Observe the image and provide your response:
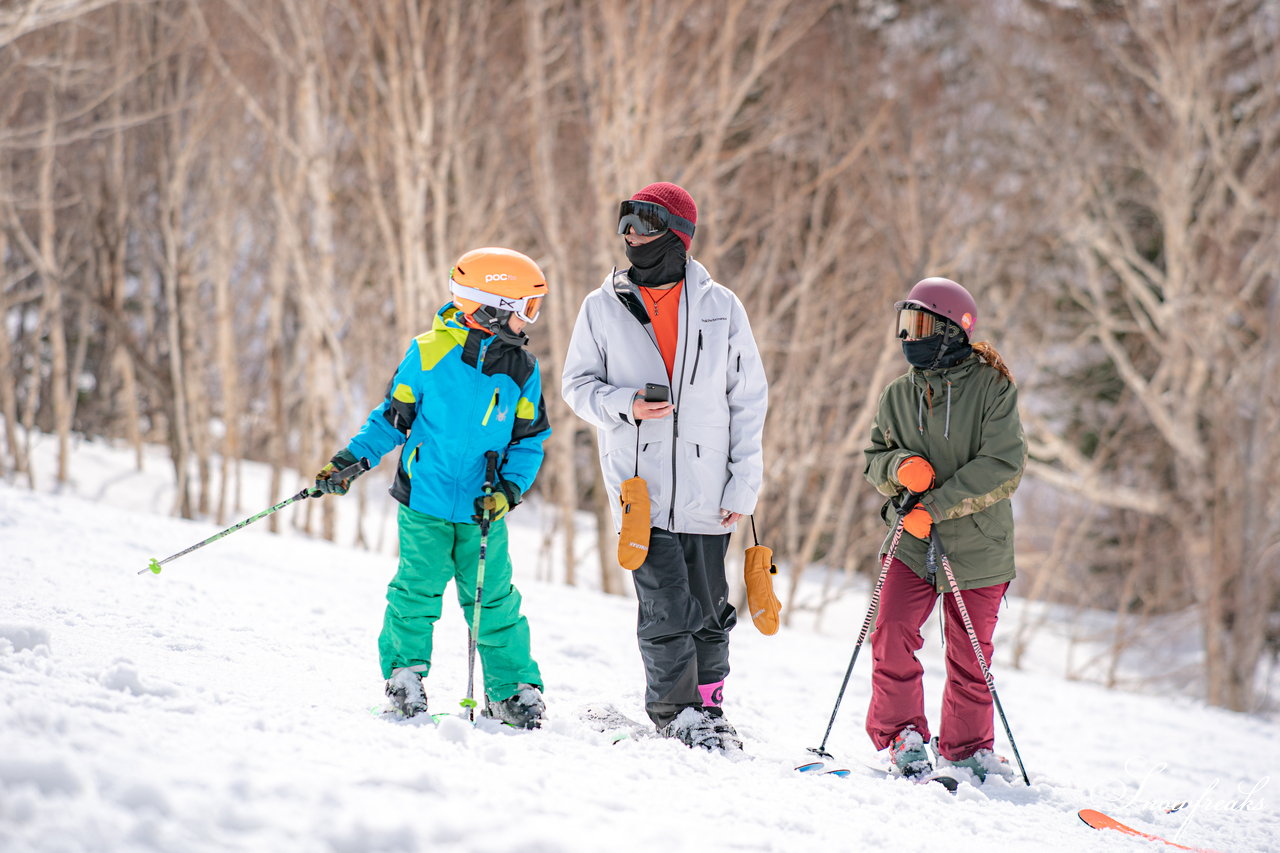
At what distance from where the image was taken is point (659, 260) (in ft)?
10.3

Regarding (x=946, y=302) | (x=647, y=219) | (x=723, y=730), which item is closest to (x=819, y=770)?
(x=723, y=730)

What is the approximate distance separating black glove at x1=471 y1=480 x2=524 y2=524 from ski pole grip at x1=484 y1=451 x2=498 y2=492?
0.09ft

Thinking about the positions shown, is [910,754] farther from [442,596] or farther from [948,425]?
[442,596]

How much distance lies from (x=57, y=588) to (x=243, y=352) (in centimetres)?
1763

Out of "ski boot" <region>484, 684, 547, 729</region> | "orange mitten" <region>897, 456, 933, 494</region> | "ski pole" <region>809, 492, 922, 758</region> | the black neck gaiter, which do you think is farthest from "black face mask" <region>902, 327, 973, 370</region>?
"ski boot" <region>484, 684, 547, 729</region>

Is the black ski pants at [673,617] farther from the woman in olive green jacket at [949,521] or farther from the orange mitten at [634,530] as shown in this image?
the woman in olive green jacket at [949,521]

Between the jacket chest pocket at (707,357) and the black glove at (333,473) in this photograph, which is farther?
the jacket chest pocket at (707,357)

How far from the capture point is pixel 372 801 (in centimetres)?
187

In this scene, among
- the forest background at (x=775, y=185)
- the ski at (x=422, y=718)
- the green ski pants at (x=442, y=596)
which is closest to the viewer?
the ski at (x=422, y=718)

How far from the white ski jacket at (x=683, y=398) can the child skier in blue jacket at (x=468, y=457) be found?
25 cm

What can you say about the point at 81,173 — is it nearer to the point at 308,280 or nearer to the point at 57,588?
the point at 308,280

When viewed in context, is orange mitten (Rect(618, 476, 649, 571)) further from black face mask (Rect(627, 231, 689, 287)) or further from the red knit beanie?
the red knit beanie

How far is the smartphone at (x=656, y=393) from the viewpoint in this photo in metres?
2.95

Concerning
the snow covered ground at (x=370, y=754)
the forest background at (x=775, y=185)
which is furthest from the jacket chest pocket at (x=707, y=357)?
the forest background at (x=775, y=185)
